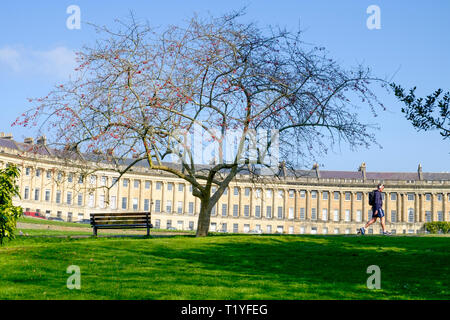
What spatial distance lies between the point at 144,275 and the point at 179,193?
3941 inches

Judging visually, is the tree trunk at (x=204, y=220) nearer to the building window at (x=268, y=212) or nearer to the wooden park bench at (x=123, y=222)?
the wooden park bench at (x=123, y=222)

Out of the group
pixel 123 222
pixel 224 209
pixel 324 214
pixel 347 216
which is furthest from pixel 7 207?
pixel 347 216

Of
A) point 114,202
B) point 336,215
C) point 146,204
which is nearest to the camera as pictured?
point 114,202

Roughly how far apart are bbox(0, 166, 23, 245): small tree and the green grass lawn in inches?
26.6

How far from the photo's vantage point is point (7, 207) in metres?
19.2

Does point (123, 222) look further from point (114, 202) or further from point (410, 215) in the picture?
point (410, 215)

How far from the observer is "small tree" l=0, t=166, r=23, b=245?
1898 cm

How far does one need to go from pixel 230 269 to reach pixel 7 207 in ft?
28.4

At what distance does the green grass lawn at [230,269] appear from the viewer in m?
11.3

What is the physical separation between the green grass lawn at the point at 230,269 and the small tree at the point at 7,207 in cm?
68

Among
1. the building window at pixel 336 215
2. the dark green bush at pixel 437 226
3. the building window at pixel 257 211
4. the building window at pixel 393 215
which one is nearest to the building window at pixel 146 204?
the building window at pixel 257 211

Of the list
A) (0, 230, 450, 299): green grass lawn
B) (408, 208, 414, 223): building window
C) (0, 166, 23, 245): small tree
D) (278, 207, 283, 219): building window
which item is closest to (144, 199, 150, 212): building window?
(278, 207, 283, 219): building window

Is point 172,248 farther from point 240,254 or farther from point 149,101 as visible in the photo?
point 149,101

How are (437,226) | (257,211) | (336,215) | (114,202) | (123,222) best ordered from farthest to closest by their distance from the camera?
(336,215)
(257,211)
(114,202)
(437,226)
(123,222)
